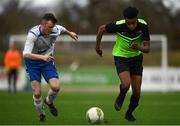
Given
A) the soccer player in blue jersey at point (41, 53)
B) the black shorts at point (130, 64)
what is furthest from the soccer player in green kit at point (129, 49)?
the soccer player in blue jersey at point (41, 53)

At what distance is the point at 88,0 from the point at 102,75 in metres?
27.3

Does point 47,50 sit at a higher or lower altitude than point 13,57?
higher

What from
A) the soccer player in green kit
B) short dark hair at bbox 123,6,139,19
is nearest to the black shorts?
the soccer player in green kit

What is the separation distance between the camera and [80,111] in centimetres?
1961

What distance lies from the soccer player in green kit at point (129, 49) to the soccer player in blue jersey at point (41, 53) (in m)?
1.07

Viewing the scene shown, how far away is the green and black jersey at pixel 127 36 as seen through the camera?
15.2 m

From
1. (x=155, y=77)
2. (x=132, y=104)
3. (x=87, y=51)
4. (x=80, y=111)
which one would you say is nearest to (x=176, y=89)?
(x=155, y=77)

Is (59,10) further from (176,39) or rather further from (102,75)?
Result: (102,75)

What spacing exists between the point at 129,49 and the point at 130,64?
34 centimetres

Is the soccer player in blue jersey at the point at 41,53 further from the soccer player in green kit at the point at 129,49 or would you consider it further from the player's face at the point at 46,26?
the soccer player in green kit at the point at 129,49

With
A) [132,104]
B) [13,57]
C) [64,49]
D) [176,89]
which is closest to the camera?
[132,104]

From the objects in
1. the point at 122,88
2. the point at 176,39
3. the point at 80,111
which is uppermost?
the point at 122,88

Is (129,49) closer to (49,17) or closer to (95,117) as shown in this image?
(95,117)

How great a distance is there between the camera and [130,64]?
51.0ft
